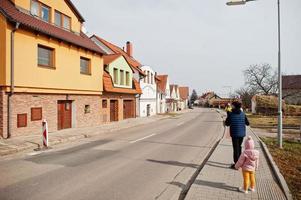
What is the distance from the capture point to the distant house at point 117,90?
23938 mm

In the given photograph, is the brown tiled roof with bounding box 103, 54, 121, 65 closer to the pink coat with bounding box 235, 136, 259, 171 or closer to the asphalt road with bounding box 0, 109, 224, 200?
the asphalt road with bounding box 0, 109, 224, 200

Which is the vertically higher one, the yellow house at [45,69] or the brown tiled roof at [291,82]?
the brown tiled roof at [291,82]

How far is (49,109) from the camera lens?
16.0 meters

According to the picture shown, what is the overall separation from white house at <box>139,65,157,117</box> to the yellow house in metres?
13.9

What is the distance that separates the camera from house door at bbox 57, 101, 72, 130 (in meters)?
17.4

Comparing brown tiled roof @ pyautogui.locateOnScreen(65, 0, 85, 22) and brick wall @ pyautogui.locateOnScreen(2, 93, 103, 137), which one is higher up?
brown tiled roof @ pyautogui.locateOnScreen(65, 0, 85, 22)

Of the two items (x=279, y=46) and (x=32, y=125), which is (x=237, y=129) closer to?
(x=279, y=46)

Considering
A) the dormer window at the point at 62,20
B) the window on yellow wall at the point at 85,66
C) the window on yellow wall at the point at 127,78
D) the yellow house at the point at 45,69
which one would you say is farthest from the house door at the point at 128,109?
the dormer window at the point at 62,20

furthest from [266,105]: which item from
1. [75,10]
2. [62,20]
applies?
[62,20]

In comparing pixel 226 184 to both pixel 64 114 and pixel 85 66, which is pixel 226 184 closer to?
pixel 64 114

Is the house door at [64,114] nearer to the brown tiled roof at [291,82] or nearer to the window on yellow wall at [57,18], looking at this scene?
the window on yellow wall at [57,18]

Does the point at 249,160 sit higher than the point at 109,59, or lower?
lower

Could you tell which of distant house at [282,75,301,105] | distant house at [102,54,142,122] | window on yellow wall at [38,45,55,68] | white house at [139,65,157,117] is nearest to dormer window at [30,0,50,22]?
window on yellow wall at [38,45,55,68]

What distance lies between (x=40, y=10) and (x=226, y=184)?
1466 cm
